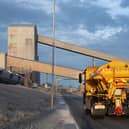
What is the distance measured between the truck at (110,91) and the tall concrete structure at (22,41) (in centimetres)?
8766

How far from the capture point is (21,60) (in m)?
114

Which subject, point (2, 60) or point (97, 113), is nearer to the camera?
point (97, 113)

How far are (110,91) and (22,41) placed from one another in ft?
300

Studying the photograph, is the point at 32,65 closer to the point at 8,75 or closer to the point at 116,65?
the point at 8,75

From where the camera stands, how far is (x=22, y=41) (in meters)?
118

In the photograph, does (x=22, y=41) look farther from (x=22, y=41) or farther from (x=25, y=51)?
(x=25, y=51)

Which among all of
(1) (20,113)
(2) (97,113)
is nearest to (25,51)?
(1) (20,113)

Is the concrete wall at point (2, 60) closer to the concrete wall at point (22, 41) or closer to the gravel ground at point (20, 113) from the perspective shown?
the concrete wall at point (22, 41)

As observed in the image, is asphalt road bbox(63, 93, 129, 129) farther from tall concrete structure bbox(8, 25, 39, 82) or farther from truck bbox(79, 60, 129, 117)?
tall concrete structure bbox(8, 25, 39, 82)

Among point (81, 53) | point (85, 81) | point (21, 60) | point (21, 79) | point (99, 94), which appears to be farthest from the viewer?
point (81, 53)

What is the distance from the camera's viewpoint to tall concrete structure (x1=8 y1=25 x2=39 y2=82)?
11769 cm

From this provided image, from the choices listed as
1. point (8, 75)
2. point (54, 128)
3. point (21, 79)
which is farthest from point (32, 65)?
point (54, 128)

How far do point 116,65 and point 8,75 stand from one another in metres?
57.4

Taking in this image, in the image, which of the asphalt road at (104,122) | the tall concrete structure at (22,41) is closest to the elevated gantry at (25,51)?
the tall concrete structure at (22,41)
